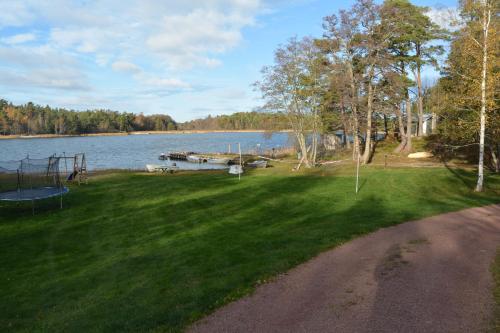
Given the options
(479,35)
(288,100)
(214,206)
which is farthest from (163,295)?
(288,100)

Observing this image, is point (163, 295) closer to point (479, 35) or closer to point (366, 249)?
point (366, 249)

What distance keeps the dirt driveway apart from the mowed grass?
1.94 ft

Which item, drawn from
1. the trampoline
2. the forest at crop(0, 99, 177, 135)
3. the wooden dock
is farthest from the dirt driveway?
the forest at crop(0, 99, 177, 135)

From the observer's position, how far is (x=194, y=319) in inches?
274

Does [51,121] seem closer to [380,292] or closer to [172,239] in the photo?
[172,239]

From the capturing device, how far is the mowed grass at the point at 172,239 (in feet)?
25.5

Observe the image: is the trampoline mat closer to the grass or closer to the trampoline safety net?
the trampoline safety net

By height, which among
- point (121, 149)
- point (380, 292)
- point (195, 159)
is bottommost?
point (380, 292)

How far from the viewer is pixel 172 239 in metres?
12.6

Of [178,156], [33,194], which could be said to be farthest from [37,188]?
[178,156]

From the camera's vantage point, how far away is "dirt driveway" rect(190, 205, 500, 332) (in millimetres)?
6535

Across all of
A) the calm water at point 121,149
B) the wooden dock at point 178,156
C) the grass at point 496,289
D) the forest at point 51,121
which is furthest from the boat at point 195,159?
the forest at point 51,121

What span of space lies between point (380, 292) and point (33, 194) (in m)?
16.1

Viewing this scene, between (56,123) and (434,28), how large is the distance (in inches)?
6274
